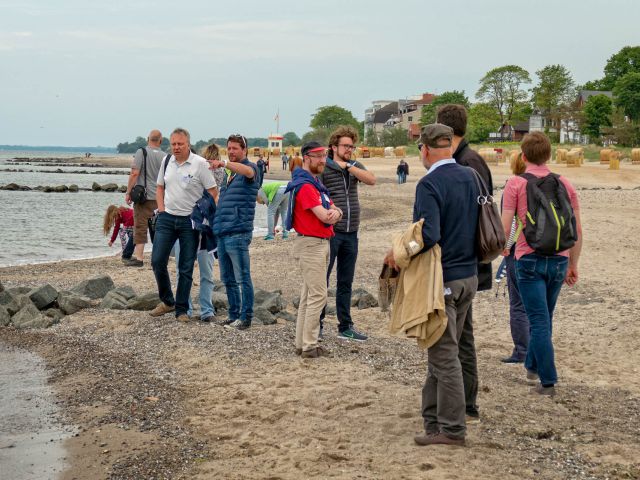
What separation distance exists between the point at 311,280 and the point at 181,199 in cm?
213

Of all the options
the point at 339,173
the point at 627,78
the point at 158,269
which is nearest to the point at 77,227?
the point at 158,269

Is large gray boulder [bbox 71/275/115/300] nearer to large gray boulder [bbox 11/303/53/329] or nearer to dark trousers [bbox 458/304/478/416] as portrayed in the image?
large gray boulder [bbox 11/303/53/329]

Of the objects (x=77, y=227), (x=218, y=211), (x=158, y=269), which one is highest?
(x=218, y=211)

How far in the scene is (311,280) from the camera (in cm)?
695

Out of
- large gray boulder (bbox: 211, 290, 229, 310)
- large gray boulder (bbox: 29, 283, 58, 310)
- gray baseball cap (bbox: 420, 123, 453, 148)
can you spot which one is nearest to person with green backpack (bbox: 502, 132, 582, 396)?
gray baseball cap (bbox: 420, 123, 453, 148)

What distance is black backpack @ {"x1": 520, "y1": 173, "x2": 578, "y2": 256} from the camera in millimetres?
5816

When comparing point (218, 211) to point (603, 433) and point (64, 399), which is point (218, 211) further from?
point (603, 433)

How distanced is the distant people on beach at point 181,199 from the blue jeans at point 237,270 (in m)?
0.44

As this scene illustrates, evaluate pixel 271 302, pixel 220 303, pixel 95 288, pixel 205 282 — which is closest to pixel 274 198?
pixel 95 288

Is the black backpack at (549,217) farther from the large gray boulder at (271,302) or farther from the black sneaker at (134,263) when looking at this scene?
the black sneaker at (134,263)

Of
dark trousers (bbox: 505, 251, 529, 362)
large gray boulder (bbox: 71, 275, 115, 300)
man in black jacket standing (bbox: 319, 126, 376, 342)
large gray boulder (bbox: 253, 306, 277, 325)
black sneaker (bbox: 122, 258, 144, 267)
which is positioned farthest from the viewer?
black sneaker (bbox: 122, 258, 144, 267)

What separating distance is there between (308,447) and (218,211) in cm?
369

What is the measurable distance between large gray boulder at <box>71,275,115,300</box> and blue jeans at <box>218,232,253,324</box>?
2844 mm

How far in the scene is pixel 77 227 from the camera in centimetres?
2764
